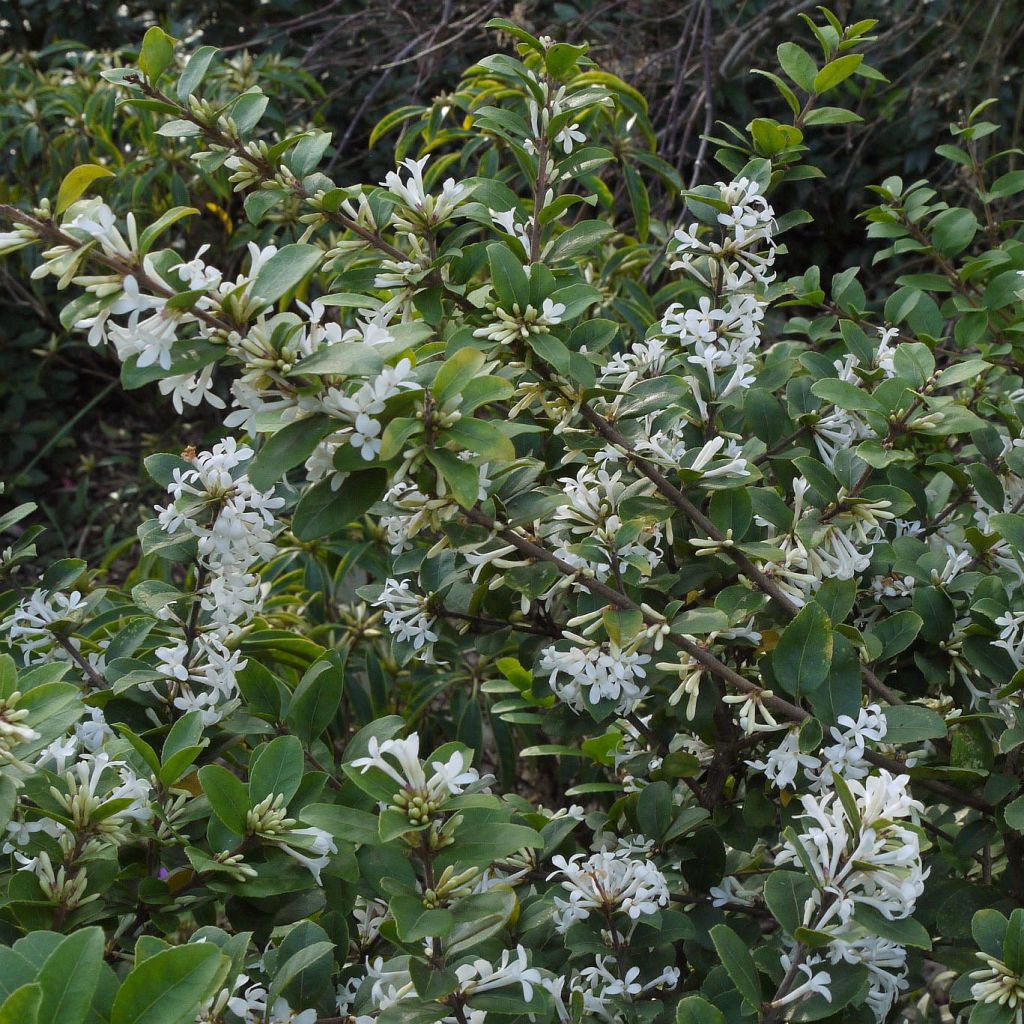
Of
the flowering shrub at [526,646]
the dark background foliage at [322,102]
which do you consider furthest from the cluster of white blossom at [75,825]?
the dark background foliage at [322,102]

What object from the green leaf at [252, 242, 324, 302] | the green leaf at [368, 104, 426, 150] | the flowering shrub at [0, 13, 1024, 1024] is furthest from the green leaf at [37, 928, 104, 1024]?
the green leaf at [368, 104, 426, 150]

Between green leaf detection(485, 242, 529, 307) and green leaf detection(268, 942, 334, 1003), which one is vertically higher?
green leaf detection(485, 242, 529, 307)

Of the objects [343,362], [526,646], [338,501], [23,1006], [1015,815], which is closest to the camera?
[23,1006]

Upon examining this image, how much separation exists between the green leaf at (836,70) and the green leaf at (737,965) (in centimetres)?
119

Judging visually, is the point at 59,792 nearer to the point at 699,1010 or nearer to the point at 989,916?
the point at 699,1010

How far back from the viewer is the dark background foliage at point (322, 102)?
12.2 feet

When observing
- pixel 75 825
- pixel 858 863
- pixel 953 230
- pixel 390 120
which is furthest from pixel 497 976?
pixel 390 120

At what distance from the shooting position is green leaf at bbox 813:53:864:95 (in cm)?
162

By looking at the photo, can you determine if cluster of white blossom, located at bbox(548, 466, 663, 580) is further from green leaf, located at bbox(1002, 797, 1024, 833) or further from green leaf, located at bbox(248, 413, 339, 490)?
green leaf, located at bbox(1002, 797, 1024, 833)

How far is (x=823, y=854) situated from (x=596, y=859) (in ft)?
1.05

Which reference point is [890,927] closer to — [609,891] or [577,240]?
[609,891]

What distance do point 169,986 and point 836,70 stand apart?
57.2 inches

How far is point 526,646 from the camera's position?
163 centimetres

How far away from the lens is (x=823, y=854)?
1.07 meters
